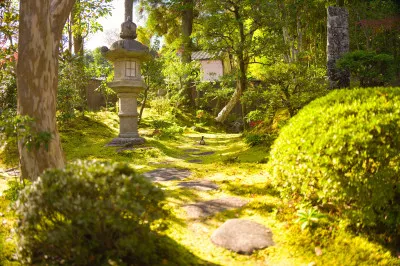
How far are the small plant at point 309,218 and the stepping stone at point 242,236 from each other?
0.44m

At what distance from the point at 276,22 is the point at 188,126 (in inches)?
311

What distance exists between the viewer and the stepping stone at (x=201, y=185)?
6.31 m

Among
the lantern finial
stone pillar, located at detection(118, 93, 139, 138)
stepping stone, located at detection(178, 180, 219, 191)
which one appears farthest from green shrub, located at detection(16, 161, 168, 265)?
the lantern finial

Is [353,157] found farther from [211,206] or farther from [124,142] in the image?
[124,142]

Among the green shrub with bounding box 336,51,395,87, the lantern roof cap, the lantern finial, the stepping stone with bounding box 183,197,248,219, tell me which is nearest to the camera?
the stepping stone with bounding box 183,197,248,219

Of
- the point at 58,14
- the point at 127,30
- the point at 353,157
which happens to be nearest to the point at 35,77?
the point at 58,14

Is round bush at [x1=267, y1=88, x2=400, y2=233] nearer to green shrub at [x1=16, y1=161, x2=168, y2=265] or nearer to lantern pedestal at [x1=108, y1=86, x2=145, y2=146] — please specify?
green shrub at [x1=16, y1=161, x2=168, y2=265]

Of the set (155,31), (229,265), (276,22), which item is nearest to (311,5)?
(276,22)

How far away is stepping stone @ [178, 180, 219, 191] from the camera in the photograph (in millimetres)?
6314

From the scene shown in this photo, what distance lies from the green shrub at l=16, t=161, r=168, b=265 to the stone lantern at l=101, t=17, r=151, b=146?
8.51m

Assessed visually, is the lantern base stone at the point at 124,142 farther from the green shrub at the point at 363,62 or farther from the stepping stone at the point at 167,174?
the green shrub at the point at 363,62

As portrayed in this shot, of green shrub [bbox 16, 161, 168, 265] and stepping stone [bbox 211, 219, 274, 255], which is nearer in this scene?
green shrub [bbox 16, 161, 168, 265]

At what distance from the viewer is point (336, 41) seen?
11008 millimetres

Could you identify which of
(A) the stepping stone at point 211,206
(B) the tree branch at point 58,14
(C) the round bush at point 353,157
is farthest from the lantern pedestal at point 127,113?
(C) the round bush at point 353,157
